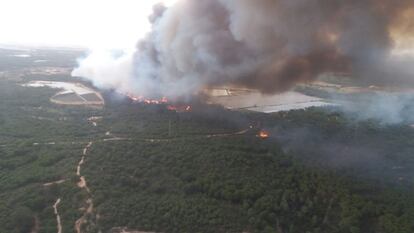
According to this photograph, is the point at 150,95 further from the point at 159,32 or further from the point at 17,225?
the point at 17,225

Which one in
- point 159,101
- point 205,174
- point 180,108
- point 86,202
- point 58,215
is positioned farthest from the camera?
point 159,101

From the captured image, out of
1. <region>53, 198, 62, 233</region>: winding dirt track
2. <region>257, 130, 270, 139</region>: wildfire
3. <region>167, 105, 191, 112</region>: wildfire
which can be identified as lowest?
<region>53, 198, 62, 233</region>: winding dirt track

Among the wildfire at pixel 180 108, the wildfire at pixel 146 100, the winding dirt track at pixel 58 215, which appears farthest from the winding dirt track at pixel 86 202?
the wildfire at pixel 146 100

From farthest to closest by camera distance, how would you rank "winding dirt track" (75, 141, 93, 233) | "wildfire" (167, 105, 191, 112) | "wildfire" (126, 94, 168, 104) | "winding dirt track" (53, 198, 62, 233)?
"wildfire" (126, 94, 168, 104) → "wildfire" (167, 105, 191, 112) → "winding dirt track" (75, 141, 93, 233) → "winding dirt track" (53, 198, 62, 233)

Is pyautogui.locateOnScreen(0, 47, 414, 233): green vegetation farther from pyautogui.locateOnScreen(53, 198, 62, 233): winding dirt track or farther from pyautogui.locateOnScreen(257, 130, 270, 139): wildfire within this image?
pyautogui.locateOnScreen(257, 130, 270, 139): wildfire

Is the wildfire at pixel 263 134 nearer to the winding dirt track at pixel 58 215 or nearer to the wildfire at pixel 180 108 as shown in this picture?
the wildfire at pixel 180 108

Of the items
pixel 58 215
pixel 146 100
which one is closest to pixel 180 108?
pixel 146 100

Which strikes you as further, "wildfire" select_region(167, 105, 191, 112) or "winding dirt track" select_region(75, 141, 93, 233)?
"wildfire" select_region(167, 105, 191, 112)

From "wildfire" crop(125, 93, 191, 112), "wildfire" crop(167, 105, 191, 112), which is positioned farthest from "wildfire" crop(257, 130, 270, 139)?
"wildfire" crop(125, 93, 191, 112)

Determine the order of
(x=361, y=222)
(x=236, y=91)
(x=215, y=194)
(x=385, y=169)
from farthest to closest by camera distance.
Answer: (x=236, y=91), (x=385, y=169), (x=215, y=194), (x=361, y=222)

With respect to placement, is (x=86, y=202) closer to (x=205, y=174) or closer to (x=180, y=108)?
(x=205, y=174)

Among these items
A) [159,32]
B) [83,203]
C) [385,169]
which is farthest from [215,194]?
[159,32]
